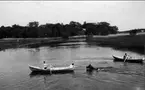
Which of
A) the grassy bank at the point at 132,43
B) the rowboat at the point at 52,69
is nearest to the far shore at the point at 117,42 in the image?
the grassy bank at the point at 132,43

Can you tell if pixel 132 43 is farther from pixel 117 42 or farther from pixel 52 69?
pixel 52 69

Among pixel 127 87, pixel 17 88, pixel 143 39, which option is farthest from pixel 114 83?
pixel 143 39

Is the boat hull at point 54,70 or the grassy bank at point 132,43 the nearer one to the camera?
the boat hull at point 54,70

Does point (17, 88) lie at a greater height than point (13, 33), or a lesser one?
lesser

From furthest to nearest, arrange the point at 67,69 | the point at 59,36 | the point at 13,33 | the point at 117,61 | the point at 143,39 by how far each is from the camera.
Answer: the point at 59,36 < the point at 13,33 < the point at 143,39 < the point at 117,61 < the point at 67,69

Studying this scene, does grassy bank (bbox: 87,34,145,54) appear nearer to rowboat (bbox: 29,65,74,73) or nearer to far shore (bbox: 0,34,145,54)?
far shore (bbox: 0,34,145,54)

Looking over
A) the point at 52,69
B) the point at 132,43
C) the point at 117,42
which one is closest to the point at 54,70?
the point at 52,69

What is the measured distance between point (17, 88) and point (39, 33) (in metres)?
153

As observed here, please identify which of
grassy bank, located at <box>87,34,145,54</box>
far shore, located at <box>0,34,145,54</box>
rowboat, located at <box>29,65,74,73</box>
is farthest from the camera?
far shore, located at <box>0,34,145,54</box>

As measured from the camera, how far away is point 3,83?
31.1 meters

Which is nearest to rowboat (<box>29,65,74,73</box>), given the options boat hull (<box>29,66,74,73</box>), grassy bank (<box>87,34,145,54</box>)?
boat hull (<box>29,66,74,73</box>)

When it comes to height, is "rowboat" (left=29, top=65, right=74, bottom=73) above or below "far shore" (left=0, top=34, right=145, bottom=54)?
below

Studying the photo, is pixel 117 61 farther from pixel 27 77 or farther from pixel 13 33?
pixel 13 33

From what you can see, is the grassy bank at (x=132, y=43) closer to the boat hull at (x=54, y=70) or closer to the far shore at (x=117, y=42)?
the far shore at (x=117, y=42)
